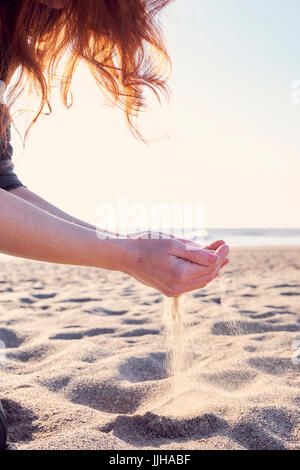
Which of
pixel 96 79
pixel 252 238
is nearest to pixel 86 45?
pixel 96 79

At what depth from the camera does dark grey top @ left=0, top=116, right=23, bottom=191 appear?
62.7 inches

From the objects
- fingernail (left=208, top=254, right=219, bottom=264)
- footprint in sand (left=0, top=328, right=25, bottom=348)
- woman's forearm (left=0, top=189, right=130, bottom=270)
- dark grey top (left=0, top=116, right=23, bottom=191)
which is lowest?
footprint in sand (left=0, top=328, right=25, bottom=348)

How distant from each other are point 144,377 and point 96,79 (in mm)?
1251

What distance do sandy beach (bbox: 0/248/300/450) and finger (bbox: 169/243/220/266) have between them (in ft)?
1.66

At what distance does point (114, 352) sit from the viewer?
7.31ft

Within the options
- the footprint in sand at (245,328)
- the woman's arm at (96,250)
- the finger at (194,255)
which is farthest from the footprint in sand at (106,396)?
the footprint in sand at (245,328)

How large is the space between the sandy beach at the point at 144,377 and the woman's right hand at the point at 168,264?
44 centimetres

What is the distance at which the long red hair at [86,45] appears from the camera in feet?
4.87

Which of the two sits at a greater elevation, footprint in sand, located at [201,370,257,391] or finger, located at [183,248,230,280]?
finger, located at [183,248,230,280]

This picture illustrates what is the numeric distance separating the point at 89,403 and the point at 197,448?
0.54 m

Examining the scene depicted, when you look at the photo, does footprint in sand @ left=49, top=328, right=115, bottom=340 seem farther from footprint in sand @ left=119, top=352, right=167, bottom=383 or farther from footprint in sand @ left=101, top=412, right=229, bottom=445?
footprint in sand @ left=101, top=412, right=229, bottom=445

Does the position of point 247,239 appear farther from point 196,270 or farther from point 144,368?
point 196,270

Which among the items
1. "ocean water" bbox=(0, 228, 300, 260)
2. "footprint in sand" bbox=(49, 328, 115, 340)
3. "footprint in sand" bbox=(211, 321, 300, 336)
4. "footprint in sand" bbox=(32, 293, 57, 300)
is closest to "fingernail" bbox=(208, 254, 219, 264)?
"footprint in sand" bbox=(211, 321, 300, 336)

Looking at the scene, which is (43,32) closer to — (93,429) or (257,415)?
(93,429)
